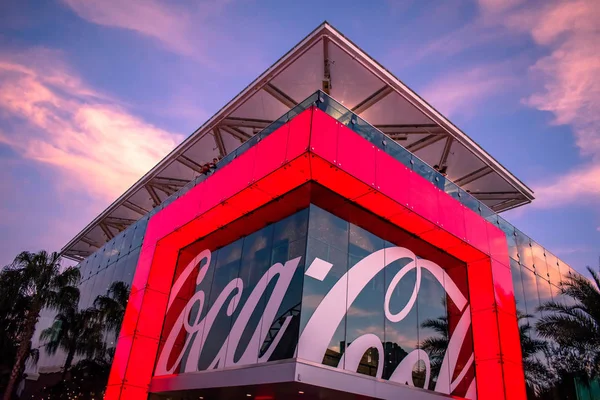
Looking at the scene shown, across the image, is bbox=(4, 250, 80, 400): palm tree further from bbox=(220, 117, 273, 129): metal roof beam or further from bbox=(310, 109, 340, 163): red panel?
bbox=(310, 109, 340, 163): red panel

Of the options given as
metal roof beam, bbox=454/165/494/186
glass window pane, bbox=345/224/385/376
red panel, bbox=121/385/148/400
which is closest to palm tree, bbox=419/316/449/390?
glass window pane, bbox=345/224/385/376

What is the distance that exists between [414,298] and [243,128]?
451 inches

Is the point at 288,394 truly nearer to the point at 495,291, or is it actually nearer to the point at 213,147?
the point at 495,291

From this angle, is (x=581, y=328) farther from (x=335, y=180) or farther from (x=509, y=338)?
(x=335, y=180)

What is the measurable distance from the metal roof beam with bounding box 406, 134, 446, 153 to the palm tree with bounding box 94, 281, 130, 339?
13781 mm

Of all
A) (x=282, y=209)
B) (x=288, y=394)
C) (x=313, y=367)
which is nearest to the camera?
(x=313, y=367)

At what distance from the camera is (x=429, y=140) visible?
21406 millimetres

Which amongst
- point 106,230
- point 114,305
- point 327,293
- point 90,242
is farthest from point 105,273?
point 327,293

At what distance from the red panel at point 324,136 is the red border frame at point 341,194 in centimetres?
3

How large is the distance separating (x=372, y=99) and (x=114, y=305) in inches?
533

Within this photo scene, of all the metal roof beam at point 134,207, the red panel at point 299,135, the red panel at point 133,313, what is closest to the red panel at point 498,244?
the red panel at point 299,135

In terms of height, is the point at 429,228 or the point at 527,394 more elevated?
the point at 429,228

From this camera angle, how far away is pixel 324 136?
12.0 meters

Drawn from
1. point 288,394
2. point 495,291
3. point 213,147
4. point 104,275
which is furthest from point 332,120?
point 104,275
